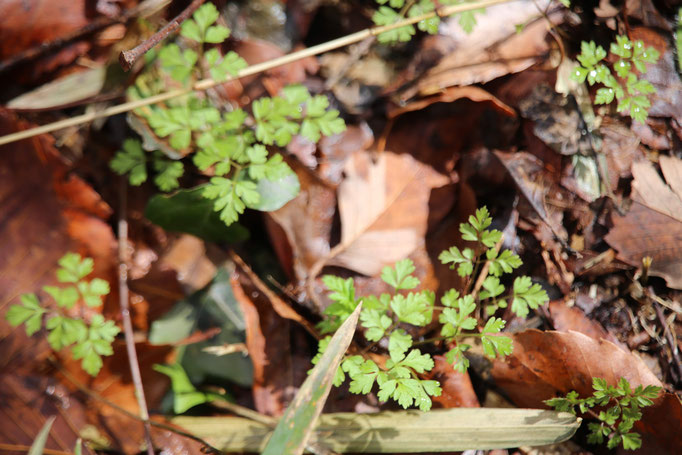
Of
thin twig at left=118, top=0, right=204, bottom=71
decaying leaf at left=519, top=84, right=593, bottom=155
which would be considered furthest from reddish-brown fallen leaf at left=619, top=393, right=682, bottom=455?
thin twig at left=118, top=0, right=204, bottom=71

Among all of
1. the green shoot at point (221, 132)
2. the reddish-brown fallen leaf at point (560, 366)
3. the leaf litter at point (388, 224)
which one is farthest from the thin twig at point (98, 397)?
the reddish-brown fallen leaf at point (560, 366)

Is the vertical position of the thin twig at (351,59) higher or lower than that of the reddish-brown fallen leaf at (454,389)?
higher

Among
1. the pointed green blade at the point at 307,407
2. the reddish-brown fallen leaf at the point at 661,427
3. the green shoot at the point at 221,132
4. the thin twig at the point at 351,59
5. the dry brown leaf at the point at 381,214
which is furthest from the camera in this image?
the thin twig at the point at 351,59

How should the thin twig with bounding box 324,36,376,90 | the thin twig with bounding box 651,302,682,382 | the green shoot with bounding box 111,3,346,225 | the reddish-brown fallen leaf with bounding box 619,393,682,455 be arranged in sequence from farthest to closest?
1. the thin twig with bounding box 324,36,376,90
2. the green shoot with bounding box 111,3,346,225
3. the thin twig with bounding box 651,302,682,382
4. the reddish-brown fallen leaf with bounding box 619,393,682,455

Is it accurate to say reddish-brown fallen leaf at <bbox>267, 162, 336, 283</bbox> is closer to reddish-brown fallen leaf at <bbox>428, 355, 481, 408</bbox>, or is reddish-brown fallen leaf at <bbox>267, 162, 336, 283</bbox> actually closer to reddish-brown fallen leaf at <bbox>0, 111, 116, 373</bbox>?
reddish-brown fallen leaf at <bbox>428, 355, 481, 408</bbox>

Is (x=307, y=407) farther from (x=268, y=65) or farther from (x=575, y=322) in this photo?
(x=268, y=65)

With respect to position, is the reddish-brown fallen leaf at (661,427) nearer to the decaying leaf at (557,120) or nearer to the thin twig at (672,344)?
the thin twig at (672,344)

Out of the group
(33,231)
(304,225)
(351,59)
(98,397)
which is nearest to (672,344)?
(304,225)
